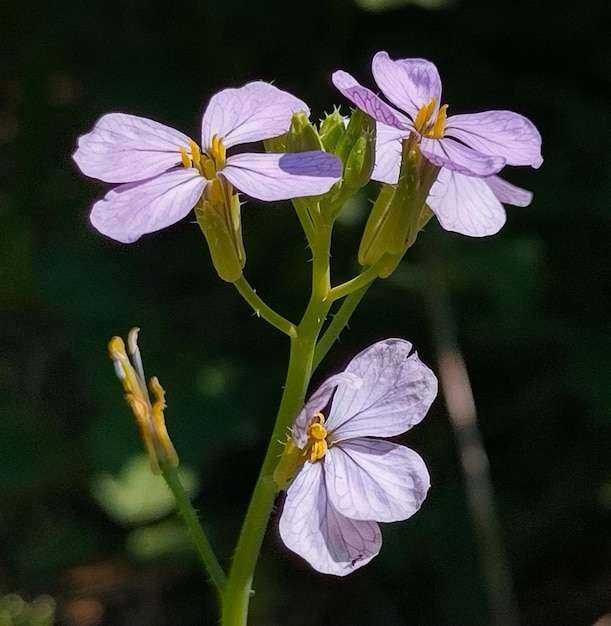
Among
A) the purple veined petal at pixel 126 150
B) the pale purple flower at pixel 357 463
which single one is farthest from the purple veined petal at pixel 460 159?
the purple veined petal at pixel 126 150

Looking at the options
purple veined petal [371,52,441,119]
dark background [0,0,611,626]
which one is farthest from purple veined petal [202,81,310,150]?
dark background [0,0,611,626]

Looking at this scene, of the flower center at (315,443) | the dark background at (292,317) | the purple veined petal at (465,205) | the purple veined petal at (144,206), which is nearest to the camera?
the purple veined petal at (144,206)

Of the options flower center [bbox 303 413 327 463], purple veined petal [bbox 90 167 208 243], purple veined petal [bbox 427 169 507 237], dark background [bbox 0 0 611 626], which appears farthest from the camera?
dark background [bbox 0 0 611 626]

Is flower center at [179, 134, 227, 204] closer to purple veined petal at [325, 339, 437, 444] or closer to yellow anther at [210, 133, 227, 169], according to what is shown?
yellow anther at [210, 133, 227, 169]

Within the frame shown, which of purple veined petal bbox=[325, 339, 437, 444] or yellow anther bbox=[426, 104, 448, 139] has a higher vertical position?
yellow anther bbox=[426, 104, 448, 139]

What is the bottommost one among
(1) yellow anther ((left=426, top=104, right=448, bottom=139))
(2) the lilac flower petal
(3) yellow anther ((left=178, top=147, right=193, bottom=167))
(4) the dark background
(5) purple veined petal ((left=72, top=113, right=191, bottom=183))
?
(4) the dark background

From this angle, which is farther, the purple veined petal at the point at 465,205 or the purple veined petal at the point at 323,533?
the purple veined petal at the point at 465,205

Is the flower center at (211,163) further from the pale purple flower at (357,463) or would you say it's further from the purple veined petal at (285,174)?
the pale purple flower at (357,463)

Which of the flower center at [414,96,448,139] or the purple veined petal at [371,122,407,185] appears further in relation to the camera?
the purple veined petal at [371,122,407,185]
